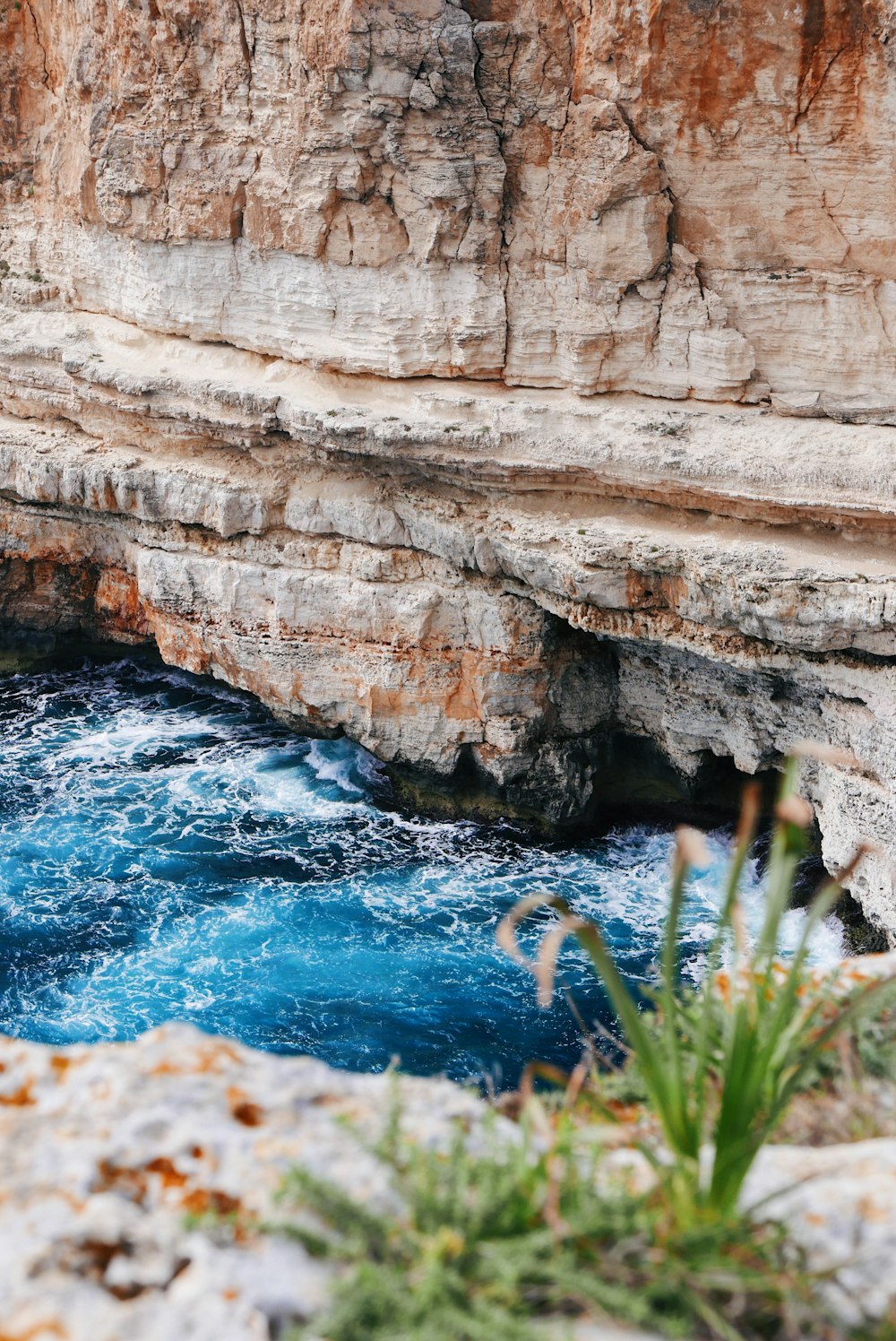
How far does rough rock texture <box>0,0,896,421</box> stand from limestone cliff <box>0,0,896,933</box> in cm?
5

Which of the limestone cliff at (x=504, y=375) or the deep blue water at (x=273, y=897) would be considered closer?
the deep blue water at (x=273, y=897)

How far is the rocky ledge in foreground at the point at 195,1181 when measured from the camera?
11.3ft

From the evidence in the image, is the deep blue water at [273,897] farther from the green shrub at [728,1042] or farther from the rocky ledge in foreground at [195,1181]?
the rocky ledge in foreground at [195,1181]

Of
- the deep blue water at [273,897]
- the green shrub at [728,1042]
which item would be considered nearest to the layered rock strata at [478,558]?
the deep blue water at [273,897]

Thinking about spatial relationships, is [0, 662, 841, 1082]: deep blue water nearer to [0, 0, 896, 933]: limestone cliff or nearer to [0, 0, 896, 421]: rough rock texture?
[0, 0, 896, 933]: limestone cliff

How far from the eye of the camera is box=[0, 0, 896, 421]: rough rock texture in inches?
592

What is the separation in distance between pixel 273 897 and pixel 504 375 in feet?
28.1

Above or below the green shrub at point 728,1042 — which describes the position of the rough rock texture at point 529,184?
above

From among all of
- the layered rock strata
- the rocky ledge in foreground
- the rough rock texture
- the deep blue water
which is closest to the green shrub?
the rocky ledge in foreground

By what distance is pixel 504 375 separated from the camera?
17.5m

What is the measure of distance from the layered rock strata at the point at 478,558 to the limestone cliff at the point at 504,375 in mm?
58

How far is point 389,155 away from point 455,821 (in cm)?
1032

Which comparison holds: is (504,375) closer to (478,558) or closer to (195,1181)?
(478,558)

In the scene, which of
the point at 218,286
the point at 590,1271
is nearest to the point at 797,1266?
the point at 590,1271
